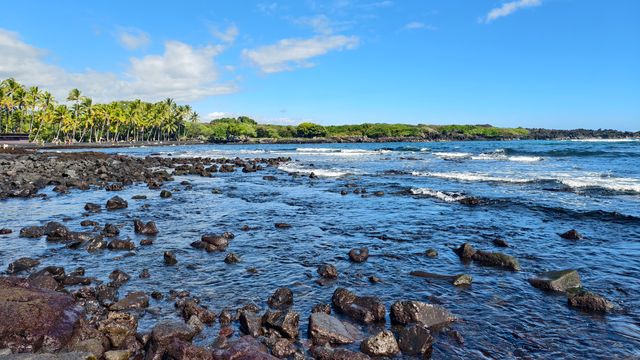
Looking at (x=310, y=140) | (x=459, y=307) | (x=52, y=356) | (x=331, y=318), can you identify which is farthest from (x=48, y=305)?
(x=310, y=140)

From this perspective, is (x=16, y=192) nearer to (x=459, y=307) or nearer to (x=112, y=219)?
(x=112, y=219)

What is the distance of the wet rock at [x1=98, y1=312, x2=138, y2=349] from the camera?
6914 millimetres

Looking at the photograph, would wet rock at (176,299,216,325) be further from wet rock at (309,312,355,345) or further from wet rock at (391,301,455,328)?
wet rock at (391,301,455,328)

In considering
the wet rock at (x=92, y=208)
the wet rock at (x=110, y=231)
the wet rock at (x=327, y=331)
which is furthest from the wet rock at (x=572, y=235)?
the wet rock at (x=92, y=208)

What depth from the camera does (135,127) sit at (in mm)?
147875

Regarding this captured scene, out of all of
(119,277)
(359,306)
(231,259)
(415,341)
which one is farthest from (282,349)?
(119,277)

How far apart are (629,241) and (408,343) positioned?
11.2m

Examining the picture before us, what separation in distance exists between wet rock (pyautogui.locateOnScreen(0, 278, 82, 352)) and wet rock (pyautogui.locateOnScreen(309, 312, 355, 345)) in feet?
13.6

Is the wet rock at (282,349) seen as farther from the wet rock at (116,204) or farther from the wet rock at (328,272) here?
the wet rock at (116,204)

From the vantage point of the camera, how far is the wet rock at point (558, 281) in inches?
374

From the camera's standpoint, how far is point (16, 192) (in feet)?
75.5

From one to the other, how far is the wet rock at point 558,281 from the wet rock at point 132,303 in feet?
29.8

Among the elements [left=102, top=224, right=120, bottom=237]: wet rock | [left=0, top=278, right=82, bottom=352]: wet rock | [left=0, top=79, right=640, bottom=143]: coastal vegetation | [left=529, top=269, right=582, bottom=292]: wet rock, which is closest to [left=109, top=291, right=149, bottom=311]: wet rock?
[left=0, top=278, right=82, bottom=352]: wet rock

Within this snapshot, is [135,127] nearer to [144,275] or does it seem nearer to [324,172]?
[324,172]
